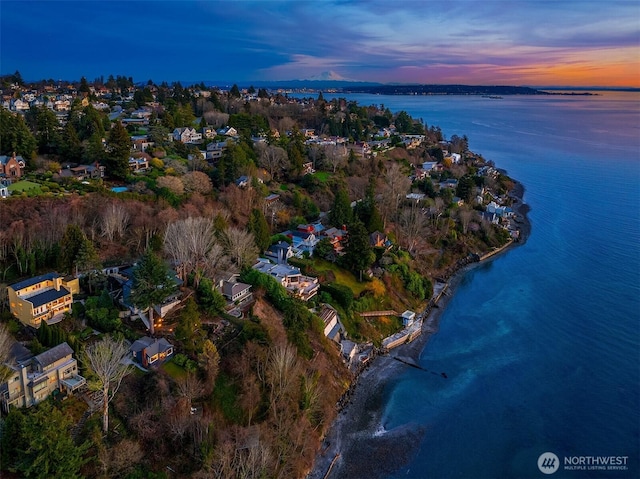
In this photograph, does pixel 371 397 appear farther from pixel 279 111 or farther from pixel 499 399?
pixel 279 111

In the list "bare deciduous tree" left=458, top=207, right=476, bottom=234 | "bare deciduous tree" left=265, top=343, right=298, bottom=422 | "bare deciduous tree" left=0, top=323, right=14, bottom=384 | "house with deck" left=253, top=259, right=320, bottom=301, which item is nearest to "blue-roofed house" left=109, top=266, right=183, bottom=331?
"bare deciduous tree" left=0, top=323, right=14, bottom=384

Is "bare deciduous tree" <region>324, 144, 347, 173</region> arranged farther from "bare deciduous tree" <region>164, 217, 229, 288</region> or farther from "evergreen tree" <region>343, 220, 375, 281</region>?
"bare deciduous tree" <region>164, 217, 229, 288</region>

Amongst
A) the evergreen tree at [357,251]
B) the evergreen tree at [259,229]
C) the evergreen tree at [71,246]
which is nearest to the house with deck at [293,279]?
the evergreen tree at [259,229]

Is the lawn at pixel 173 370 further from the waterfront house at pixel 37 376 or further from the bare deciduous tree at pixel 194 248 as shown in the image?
the bare deciduous tree at pixel 194 248

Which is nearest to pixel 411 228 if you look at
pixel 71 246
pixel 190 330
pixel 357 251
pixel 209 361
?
pixel 357 251

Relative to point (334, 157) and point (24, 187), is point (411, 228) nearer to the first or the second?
point (334, 157)

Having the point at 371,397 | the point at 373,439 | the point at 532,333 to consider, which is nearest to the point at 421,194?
the point at 532,333
